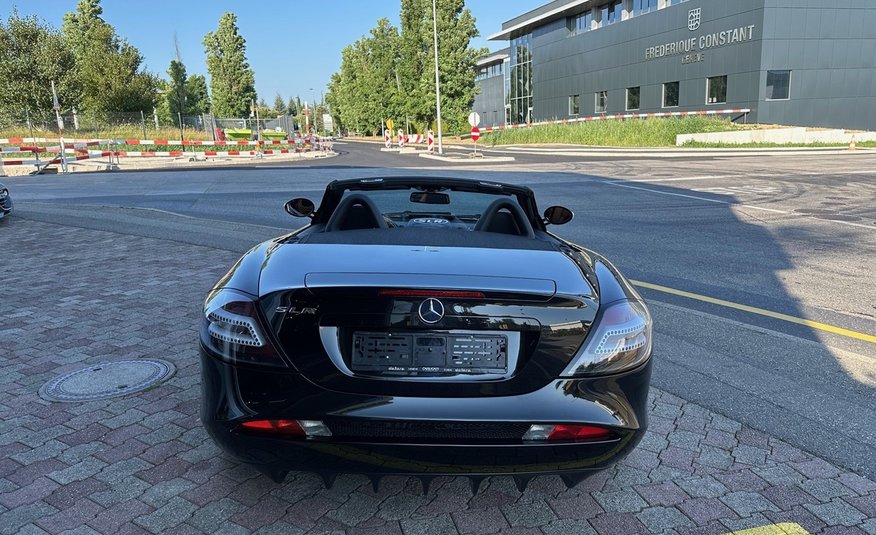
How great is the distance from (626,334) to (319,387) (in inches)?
45.3

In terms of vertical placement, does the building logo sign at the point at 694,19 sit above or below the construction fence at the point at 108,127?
above

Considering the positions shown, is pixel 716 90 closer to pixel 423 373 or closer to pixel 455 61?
pixel 455 61

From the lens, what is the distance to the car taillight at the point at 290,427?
7.34 feet

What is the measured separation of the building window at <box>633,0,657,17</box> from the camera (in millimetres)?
44372

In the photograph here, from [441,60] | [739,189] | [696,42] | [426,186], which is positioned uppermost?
[441,60]

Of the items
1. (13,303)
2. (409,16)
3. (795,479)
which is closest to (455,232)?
(795,479)

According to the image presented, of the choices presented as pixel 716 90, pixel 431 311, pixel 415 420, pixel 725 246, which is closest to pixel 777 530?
pixel 415 420

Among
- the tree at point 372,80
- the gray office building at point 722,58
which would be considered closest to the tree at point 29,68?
the tree at point 372,80

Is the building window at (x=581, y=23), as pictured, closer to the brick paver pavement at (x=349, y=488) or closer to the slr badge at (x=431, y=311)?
the brick paver pavement at (x=349, y=488)

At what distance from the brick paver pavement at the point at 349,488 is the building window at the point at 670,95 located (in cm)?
4400

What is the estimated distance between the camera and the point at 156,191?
16484 millimetres

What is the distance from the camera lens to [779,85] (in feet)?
121

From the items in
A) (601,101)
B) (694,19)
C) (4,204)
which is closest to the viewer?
(4,204)

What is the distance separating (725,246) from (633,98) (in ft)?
137
